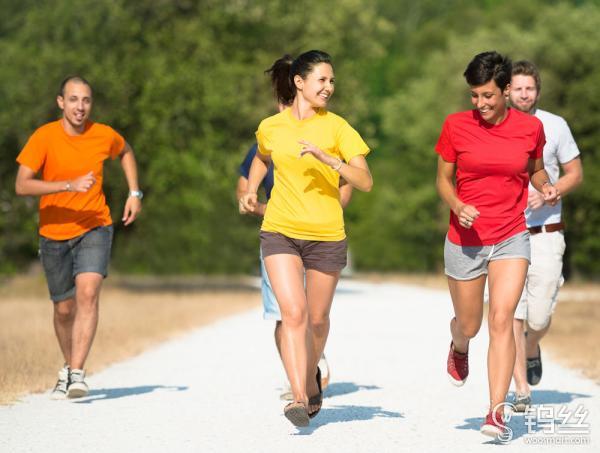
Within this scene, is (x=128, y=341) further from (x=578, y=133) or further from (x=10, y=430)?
(x=578, y=133)

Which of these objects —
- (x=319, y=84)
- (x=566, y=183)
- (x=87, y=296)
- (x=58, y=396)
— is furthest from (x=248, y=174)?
(x=566, y=183)

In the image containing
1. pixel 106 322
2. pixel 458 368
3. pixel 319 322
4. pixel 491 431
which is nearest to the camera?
pixel 491 431

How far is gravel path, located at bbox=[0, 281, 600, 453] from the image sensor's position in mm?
6754

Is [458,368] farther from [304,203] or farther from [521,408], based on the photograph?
[304,203]

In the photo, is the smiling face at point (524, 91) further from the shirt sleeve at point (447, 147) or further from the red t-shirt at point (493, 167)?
the shirt sleeve at point (447, 147)

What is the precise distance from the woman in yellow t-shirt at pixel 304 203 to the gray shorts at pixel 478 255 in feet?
2.12

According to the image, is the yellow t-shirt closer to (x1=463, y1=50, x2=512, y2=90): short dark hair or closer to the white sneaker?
(x1=463, y1=50, x2=512, y2=90): short dark hair

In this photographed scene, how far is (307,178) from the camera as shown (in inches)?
282

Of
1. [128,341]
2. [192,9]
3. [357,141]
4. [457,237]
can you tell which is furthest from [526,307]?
[192,9]

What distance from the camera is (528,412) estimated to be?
8.02 metres

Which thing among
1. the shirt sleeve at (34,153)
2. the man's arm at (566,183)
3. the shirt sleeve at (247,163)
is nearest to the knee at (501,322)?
the man's arm at (566,183)

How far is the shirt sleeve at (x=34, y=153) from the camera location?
886 cm

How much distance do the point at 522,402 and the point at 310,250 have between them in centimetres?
198

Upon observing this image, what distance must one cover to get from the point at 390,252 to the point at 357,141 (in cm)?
5383
